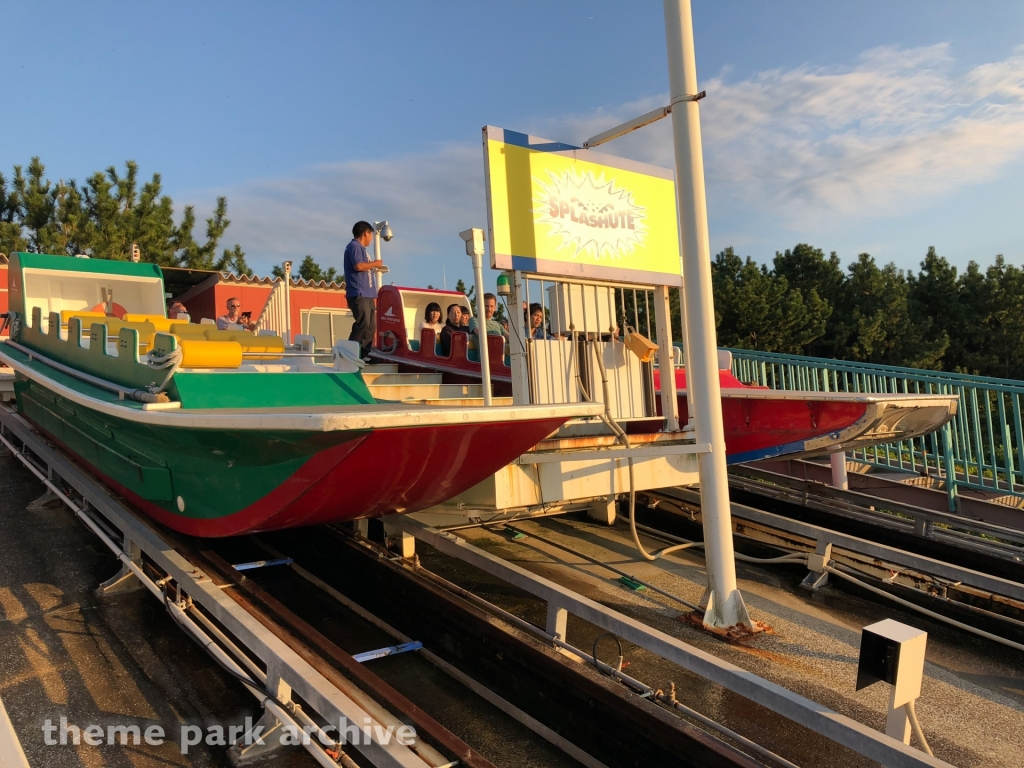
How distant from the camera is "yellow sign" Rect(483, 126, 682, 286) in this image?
13.0 feet

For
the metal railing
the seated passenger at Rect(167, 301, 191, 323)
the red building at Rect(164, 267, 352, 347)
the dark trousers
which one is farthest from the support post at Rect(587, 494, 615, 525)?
the red building at Rect(164, 267, 352, 347)

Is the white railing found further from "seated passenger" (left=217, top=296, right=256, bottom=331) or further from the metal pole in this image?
the metal pole

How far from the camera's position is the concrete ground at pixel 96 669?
2.82 meters

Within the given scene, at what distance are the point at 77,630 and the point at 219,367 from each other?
1596 millimetres

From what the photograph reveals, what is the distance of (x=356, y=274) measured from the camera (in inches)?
248

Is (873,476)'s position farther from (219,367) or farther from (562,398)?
(219,367)

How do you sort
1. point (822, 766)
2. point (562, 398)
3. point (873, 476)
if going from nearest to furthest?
point (822, 766) → point (562, 398) → point (873, 476)

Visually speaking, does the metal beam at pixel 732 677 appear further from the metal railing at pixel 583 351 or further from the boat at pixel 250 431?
the metal railing at pixel 583 351

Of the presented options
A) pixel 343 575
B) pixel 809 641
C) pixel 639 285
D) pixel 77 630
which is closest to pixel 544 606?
pixel 343 575

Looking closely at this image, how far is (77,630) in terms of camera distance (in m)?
3.73

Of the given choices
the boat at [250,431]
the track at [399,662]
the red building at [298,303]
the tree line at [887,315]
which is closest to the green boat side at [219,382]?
the boat at [250,431]

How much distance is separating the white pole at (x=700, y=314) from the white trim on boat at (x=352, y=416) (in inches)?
36.9

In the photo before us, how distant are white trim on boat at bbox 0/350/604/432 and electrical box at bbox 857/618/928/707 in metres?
1.43

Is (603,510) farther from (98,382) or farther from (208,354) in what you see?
(98,382)
